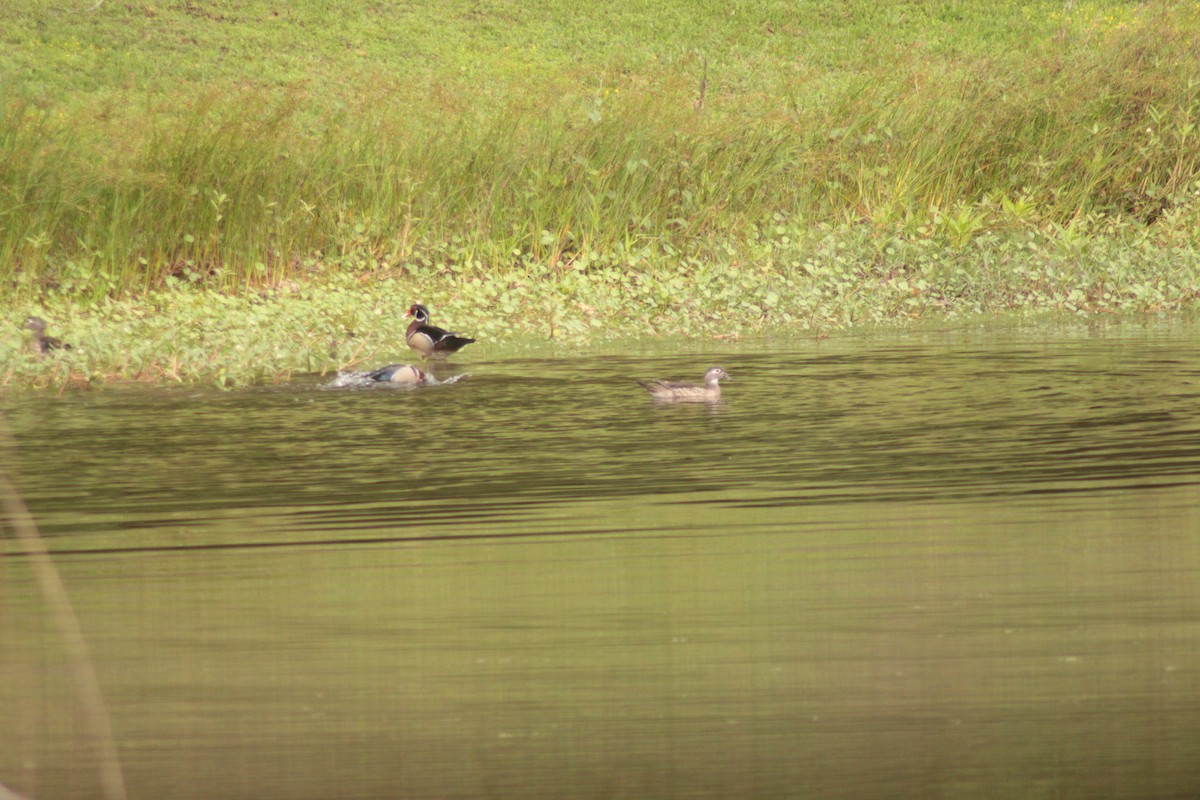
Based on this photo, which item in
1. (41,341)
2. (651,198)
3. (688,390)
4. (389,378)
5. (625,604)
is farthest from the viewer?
(651,198)

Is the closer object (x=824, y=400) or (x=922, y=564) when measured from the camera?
(x=922, y=564)

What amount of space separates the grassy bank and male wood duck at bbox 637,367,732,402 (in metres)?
3.68

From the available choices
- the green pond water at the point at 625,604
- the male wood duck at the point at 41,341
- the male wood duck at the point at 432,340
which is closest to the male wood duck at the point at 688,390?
the green pond water at the point at 625,604

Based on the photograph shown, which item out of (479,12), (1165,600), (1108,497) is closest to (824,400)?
(1108,497)

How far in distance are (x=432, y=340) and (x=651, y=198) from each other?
4544mm

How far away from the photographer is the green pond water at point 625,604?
3.74m

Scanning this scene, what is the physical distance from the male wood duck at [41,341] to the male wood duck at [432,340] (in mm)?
2550

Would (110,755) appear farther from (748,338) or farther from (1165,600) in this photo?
(748,338)

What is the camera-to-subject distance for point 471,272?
55.7ft

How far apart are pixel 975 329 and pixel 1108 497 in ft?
26.9

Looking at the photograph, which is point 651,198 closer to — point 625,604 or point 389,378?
point 389,378

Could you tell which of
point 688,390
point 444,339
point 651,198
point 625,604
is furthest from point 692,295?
point 625,604

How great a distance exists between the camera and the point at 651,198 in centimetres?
1789

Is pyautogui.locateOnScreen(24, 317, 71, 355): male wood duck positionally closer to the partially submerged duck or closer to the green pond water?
the partially submerged duck
